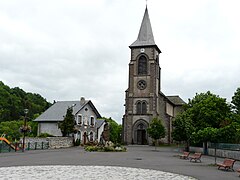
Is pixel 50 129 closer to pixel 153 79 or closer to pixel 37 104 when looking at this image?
pixel 153 79

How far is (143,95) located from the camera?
5866 centimetres

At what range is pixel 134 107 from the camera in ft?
192

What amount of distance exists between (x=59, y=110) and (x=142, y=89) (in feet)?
52.2

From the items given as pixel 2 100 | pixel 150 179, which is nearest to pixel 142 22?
pixel 2 100

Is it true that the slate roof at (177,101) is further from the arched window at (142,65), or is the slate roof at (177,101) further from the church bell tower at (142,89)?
the arched window at (142,65)

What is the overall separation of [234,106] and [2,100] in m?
53.2

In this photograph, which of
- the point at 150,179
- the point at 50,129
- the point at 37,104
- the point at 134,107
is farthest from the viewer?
the point at 37,104

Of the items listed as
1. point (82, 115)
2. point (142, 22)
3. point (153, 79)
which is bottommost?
point (82, 115)

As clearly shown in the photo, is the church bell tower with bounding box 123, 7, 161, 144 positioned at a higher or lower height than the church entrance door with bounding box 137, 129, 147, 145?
higher

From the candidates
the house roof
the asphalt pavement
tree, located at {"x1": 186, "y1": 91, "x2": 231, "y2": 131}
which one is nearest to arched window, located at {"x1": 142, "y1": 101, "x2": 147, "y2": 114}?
the house roof

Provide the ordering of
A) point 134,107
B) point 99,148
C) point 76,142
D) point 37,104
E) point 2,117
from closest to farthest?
point 99,148, point 76,142, point 134,107, point 2,117, point 37,104

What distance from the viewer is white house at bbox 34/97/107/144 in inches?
1967

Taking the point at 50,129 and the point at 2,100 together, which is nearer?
the point at 50,129

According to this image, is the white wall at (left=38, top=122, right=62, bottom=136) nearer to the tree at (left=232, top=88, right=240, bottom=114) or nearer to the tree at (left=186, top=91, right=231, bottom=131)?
the tree at (left=186, top=91, right=231, bottom=131)
